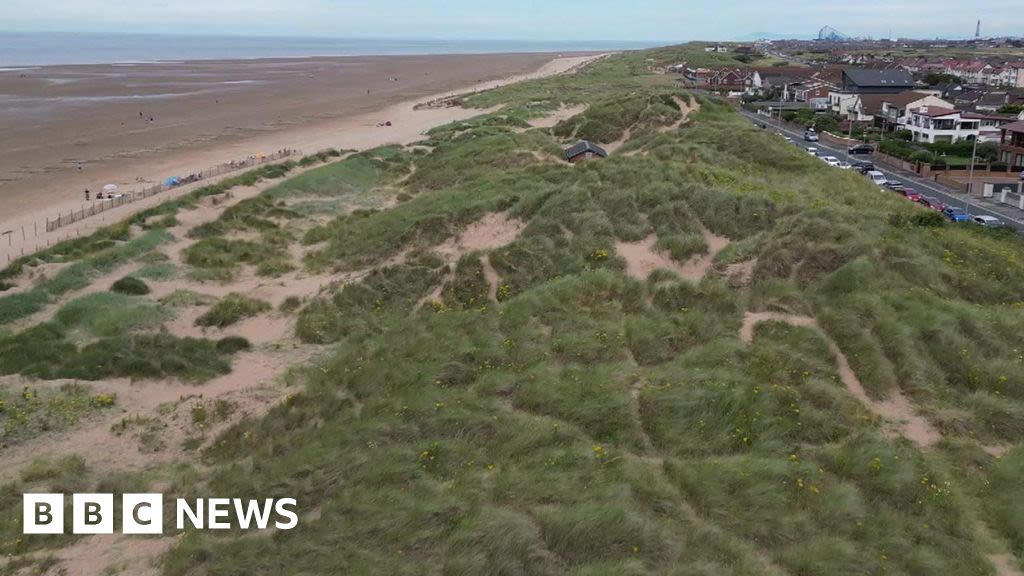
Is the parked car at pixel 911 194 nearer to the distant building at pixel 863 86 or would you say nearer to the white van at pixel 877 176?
the white van at pixel 877 176

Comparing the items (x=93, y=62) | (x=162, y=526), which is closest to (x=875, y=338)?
(x=162, y=526)

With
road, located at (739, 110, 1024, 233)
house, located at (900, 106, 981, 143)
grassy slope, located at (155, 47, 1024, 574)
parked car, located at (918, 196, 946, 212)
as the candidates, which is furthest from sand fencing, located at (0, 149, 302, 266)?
house, located at (900, 106, 981, 143)

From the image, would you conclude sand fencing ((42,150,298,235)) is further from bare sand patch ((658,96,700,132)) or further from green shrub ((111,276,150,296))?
bare sand patch ((658,96,700,132))

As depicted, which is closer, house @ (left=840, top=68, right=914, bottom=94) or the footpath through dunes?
the footpath through dunes

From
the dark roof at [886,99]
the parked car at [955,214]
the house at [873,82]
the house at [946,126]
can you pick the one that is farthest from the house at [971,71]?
the parked car at [955,214]

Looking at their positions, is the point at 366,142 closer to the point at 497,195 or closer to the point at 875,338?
the point at 497,195
